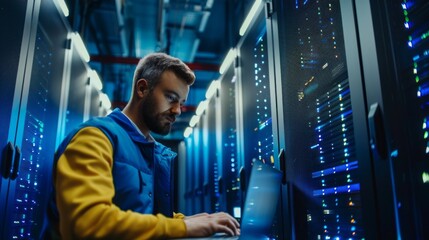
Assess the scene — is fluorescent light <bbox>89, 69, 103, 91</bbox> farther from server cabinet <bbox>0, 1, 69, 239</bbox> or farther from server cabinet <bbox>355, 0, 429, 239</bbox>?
server cabinet <bbox>355, 0, 429, 239</bbox>

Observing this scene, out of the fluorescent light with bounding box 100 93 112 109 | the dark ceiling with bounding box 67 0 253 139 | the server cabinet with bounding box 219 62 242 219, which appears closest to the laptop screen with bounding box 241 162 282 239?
the server cabinet with bounding box 219 62 242 219

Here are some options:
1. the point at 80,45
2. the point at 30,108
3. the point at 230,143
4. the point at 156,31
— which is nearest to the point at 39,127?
the point at 30,108

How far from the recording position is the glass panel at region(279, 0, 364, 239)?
1.23 meters

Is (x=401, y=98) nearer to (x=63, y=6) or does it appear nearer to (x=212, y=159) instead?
(x=63, y=6)

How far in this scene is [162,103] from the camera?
136 cm

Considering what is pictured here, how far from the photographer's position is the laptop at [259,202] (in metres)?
1.11

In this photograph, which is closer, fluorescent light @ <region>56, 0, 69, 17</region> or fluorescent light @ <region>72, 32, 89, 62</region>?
fluorescent light @ <region>56, 0, 69, 17</region>

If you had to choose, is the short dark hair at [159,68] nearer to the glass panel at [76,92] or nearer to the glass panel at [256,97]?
the glass panel at [256,97]

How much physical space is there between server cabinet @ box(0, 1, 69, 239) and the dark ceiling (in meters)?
1.48

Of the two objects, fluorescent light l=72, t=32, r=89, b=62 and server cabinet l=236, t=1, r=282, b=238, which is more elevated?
fluorescent light l=72, t=32, r=89, b=62

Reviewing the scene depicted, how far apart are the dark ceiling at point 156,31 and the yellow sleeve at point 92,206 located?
293cm

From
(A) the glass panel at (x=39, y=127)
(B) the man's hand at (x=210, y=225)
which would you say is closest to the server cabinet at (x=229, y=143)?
(A) the glass panel at (x=39, y=127)

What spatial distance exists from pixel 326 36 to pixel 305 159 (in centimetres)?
52

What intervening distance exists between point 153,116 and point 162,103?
61 millimetres
